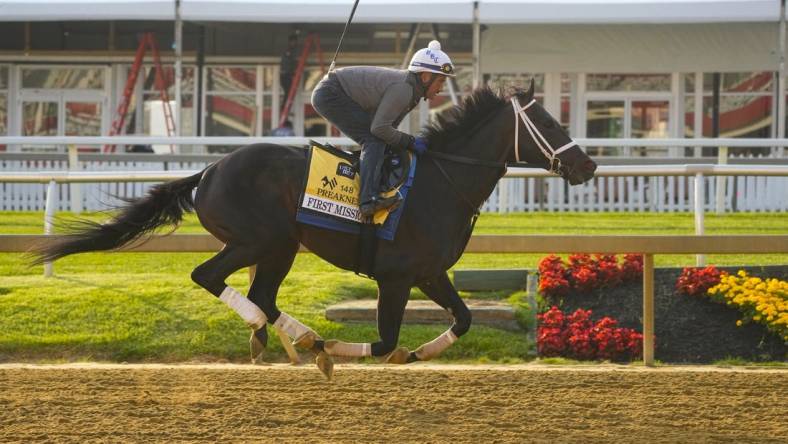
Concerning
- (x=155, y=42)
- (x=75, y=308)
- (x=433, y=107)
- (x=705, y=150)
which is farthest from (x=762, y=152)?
(x=75, y=308)

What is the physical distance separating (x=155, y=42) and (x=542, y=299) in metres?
13.6

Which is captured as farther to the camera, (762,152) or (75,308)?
(762,152)

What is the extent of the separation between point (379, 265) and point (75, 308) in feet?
11.4

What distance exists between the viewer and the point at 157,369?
7.55 m

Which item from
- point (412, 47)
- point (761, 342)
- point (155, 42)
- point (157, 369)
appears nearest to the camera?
point (157, 369)

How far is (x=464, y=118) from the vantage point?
22.2 ft

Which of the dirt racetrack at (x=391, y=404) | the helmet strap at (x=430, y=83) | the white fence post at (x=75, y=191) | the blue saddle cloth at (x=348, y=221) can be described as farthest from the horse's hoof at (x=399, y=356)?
the white fence post at (x=75, y=191)

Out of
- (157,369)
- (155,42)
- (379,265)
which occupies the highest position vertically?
(155,42)

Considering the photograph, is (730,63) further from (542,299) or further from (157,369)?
(157,369)

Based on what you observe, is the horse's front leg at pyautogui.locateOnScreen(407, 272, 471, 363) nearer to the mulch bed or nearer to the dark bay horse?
the dark bay horse

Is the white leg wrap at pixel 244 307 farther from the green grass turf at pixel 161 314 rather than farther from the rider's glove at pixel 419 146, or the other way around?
the green grass turf at pixel 161 314

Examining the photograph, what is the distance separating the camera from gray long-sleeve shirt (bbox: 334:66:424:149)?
6.35m

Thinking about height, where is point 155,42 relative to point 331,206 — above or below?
above

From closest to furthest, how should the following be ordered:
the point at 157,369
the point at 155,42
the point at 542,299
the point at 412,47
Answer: the point at 157,369 → the point at 542,299 → the point at 412,47 → the point at 155,42
